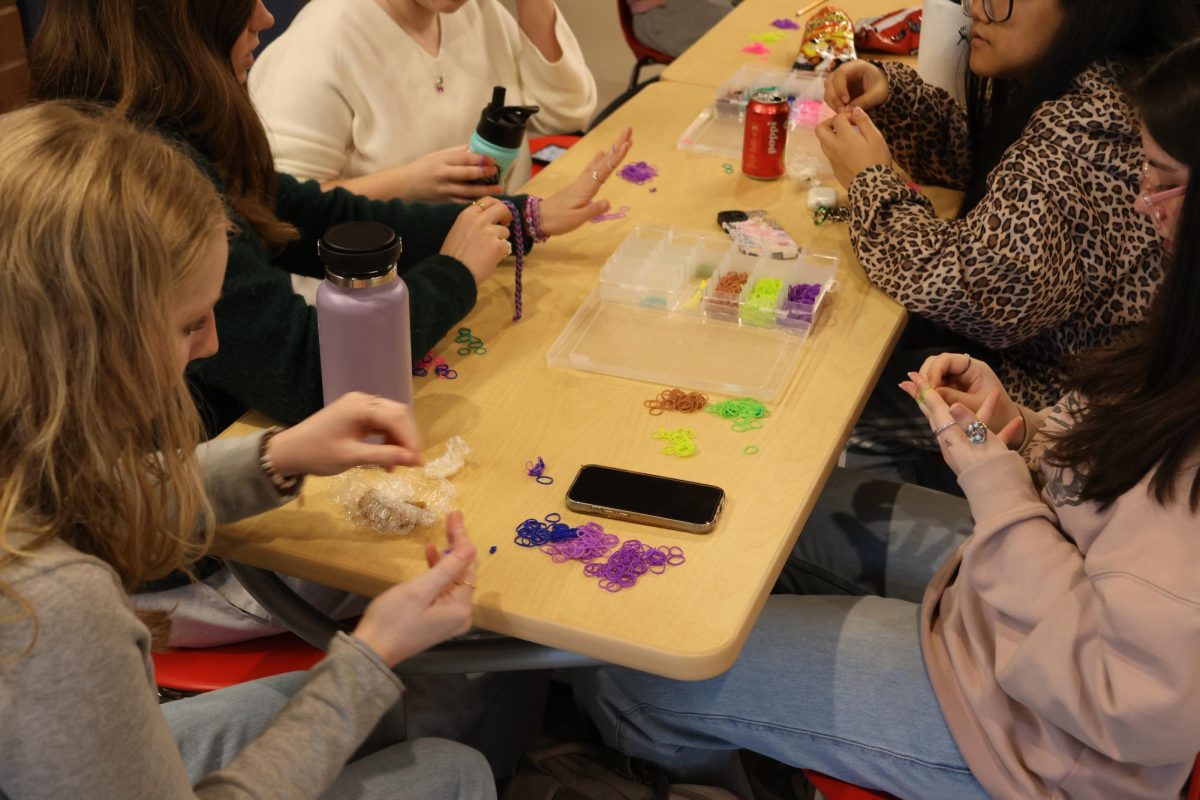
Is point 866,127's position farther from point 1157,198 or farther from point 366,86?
point 366,86

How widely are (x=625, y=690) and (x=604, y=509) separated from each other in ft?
0.92

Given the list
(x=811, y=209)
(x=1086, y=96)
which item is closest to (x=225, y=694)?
(x=811, y=209)

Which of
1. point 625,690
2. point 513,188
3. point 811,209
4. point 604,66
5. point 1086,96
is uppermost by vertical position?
point 1086,96

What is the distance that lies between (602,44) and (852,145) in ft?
10.9

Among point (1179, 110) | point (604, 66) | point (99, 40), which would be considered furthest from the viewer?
point (604, 66)

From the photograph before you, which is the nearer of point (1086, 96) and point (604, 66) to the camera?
point (1086, 96)

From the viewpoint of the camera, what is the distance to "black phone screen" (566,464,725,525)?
1206 mm

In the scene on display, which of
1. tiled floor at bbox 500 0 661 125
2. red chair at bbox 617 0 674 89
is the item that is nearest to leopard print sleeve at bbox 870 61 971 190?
red chair at bbox 617 0 674 89

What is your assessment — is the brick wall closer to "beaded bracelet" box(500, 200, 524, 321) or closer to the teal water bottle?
the teal water bottle

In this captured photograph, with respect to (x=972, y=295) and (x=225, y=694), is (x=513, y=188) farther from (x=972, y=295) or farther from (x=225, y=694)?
(x=225, y=694)

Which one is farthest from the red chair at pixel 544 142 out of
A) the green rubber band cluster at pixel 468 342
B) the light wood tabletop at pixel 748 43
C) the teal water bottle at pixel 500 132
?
the green rubber band cluster at pixel 468 342

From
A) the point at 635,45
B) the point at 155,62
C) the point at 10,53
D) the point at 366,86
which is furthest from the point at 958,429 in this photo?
the point at 635,45

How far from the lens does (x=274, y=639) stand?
1.42 m

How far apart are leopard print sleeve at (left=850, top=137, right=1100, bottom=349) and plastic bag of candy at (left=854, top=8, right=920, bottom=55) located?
905mm
